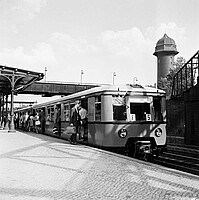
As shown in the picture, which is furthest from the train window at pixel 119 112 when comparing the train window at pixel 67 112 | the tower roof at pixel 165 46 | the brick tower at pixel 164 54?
the tower roof at pixel 165 46

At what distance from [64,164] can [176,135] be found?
1136 cm

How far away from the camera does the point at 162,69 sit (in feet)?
254

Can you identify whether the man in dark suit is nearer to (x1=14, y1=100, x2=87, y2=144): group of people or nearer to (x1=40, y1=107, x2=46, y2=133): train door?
(x1=14, y1=100, x2=87, y2=144): group of people

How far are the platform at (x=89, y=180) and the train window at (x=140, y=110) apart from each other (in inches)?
89.0

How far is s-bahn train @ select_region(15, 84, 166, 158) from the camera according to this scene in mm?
10547

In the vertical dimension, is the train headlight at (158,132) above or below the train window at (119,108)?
below

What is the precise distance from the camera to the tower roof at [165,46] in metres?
79.1

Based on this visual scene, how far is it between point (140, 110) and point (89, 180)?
5101 mm

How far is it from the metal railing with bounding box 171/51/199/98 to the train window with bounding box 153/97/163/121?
A: 176 inches

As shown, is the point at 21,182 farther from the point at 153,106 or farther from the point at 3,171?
the point at 153,106

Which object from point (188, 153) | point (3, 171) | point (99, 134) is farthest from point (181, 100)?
point (3, 171)

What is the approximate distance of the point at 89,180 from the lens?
6.21m

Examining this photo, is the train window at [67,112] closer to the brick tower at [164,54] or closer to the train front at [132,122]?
the train front at [132,122]

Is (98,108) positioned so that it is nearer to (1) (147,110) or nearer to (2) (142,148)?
(1) (147,110)
